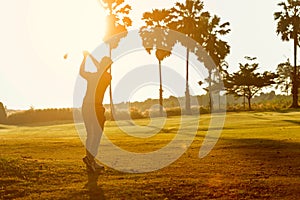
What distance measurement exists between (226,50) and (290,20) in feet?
36.9

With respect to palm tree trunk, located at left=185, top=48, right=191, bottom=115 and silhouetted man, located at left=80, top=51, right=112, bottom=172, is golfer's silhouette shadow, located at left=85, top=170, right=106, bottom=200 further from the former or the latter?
palm tree trunk, located at left=185, top=48, right=191, bottom=115

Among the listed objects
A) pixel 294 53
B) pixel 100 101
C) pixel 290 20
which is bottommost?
pixel 100 101

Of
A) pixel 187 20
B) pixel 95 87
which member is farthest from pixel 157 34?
pixel 95 87

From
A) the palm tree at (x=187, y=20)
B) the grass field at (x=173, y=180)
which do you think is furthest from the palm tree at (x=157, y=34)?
the grass field at (x=173, y=180)

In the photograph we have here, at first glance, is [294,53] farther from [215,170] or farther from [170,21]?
[215,170]

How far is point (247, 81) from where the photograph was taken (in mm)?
95625

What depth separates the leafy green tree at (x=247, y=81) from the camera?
95.8 m

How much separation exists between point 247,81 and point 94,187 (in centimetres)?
8634

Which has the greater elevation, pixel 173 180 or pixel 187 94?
pixel 187 94

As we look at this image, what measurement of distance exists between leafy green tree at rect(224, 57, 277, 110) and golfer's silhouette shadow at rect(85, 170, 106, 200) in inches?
3289

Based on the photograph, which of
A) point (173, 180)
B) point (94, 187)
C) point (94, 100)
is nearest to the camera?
point (94, 187)

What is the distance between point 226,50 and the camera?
8469cm

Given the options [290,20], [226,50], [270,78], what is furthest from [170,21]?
[270,78]

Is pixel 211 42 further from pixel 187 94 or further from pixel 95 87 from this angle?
pixel 95 87
